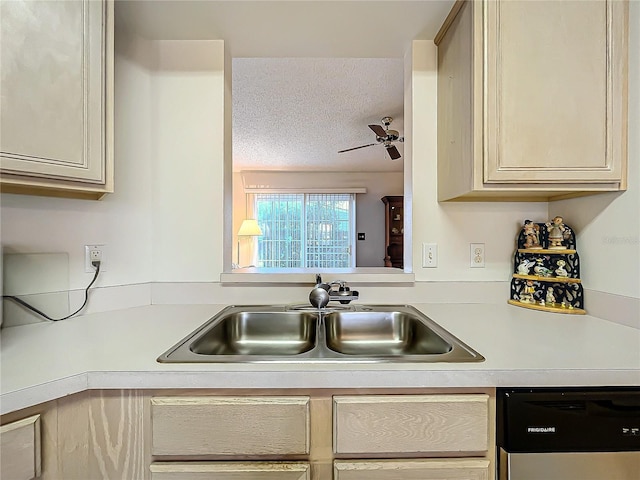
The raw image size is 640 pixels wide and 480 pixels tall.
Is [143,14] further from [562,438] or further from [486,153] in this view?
[562,438]

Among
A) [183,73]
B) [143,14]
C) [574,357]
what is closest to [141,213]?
[183,73]

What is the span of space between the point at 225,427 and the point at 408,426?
1.35 feet

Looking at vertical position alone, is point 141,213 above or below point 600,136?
below

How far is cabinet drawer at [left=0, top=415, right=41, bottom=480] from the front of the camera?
67 centimetres

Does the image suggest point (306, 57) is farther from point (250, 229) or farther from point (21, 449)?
point (250, 229)

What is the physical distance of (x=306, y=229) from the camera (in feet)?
20.5

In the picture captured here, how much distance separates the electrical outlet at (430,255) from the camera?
4.97ft

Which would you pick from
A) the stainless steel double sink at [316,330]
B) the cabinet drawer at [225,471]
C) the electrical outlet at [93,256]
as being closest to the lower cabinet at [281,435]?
the cabinet drawer at [225,471]

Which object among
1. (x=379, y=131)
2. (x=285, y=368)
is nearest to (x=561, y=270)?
(x=285, y=368)

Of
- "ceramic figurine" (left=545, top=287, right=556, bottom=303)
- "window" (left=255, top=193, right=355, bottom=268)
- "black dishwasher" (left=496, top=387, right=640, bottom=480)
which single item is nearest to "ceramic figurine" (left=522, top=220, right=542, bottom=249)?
"ceramic figurine" (left=545, top=287, right=556, bottom=303)

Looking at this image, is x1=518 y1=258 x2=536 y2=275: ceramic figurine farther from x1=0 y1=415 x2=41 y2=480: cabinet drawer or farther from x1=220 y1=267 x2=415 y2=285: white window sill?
x1=0 y1=415 x2=41 y2=480: cabinet drawer

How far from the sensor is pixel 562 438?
2.54 feet

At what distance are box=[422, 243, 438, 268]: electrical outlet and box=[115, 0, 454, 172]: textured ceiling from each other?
2.96ft

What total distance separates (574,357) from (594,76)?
0.91m
